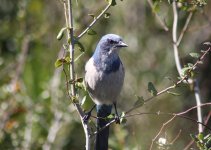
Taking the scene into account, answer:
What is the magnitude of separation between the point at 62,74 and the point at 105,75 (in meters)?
1.98

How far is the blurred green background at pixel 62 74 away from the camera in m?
6.94

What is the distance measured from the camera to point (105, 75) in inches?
209

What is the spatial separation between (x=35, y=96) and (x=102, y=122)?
220cm

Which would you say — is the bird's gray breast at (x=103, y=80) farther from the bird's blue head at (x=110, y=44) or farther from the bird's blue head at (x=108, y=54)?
the bird's blue head at (x=110, y=44)

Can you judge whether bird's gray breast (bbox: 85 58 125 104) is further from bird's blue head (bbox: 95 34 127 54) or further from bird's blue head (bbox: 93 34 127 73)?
bird's blue head (bbox: 95 34 127 54)

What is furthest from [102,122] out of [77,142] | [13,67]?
[77,142]

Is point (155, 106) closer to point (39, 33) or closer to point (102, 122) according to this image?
point (39, 33)

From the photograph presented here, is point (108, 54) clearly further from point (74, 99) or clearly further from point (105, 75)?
point (74, 99)

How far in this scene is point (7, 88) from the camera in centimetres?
691

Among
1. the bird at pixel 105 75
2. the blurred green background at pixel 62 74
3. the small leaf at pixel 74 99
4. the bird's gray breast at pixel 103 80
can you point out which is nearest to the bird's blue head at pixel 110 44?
the bird at pixel 105 75

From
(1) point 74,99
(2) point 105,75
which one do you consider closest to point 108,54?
(2) point 105,75

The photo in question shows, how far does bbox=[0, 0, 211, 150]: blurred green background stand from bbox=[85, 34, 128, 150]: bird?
770 mm

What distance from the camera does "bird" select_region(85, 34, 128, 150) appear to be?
17.4ft

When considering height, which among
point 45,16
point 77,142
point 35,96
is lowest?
point 77,142
